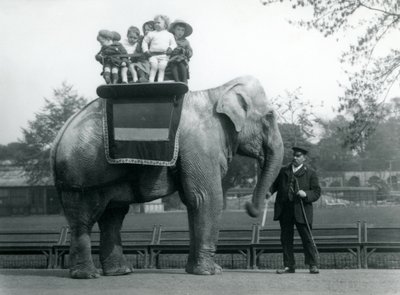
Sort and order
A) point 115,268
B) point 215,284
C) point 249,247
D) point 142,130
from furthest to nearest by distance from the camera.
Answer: point 249,247 → point 115,268 → point 142,130 → point 215,284

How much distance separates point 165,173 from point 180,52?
5.45 ft

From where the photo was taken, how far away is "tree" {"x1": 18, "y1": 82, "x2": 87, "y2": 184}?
2223 inches

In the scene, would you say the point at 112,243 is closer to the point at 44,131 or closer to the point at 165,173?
the point at 165,173

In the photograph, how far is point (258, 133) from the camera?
9266 mm

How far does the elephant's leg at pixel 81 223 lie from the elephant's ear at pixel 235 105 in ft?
6.65

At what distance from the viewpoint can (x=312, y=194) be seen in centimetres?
903

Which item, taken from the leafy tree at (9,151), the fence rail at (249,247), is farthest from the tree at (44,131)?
the fence rail at (249,247)

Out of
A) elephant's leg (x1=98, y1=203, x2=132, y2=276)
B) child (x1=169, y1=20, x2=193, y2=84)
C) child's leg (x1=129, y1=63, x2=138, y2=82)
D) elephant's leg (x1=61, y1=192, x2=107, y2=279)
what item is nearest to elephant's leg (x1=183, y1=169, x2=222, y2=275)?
elephant's leg (x1=98, y1=203, x2=132, y2=276)

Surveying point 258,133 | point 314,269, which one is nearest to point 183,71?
point 258,133

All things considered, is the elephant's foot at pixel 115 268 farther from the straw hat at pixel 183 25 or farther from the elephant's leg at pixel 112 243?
the straw hat at pixel 183 25

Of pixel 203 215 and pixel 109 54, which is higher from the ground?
pixel 109 54

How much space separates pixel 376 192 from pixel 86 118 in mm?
70672

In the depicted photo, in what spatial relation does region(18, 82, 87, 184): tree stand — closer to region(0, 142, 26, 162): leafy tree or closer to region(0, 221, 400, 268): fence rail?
region(0, 142, 26, 162): leafy tree

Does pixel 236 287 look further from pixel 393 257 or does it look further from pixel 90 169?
pixel 393 257
